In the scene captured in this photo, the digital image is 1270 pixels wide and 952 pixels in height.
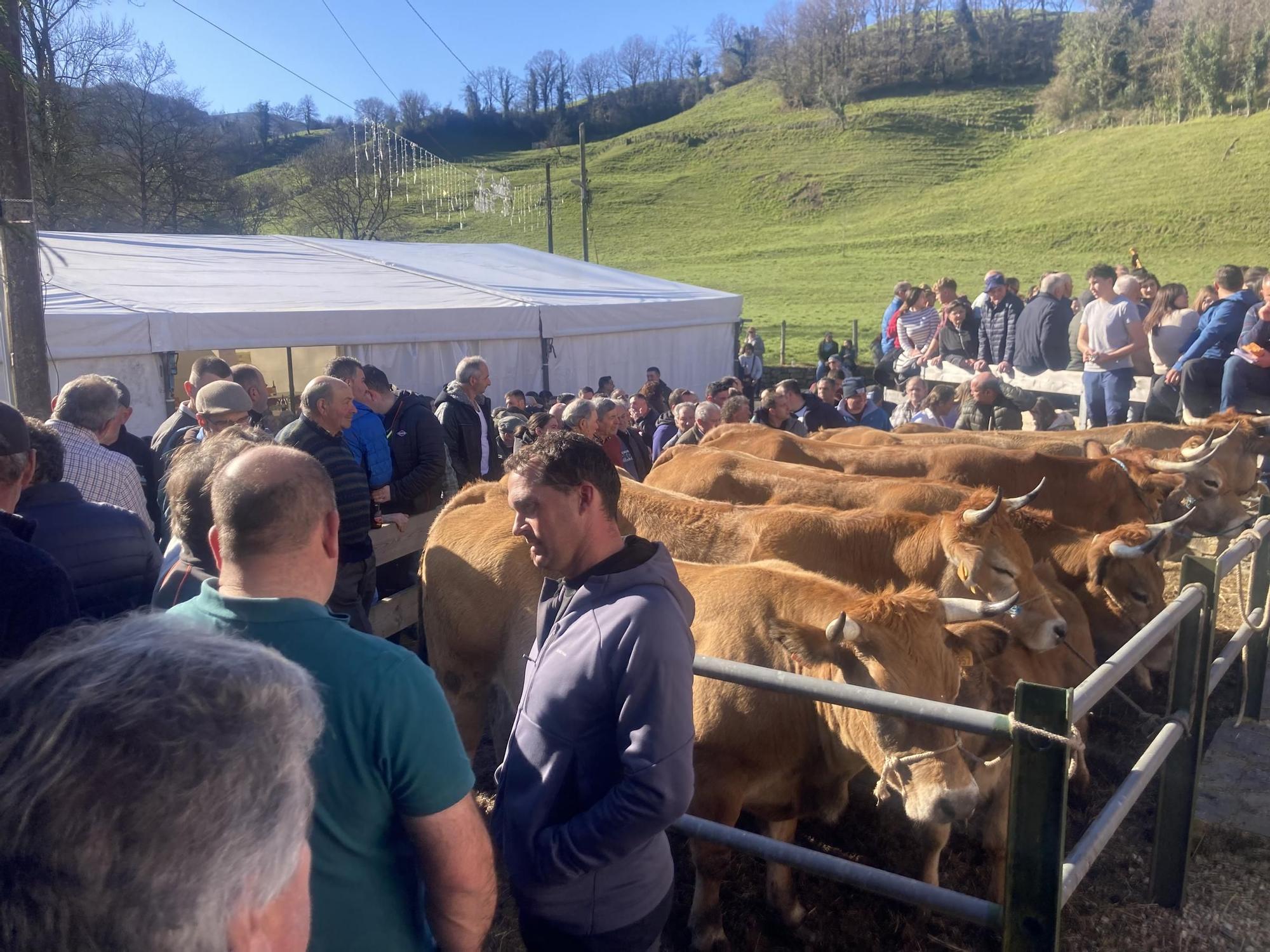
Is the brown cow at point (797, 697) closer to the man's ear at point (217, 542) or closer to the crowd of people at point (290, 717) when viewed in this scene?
the crowd of people at point (290, 717)

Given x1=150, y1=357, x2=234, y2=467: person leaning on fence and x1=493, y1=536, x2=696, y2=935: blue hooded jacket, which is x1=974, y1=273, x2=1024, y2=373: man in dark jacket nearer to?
x1=150, y1=357, x2=234, y2=467: person leaning on fence

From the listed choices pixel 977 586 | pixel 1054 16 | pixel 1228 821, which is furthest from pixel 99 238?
pixel 1054 16

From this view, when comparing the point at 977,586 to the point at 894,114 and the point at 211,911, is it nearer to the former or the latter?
the point at 211,911

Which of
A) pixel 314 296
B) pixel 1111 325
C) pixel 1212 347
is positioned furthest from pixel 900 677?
pixel 314 296

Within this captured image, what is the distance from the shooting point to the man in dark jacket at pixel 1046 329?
33.2ft

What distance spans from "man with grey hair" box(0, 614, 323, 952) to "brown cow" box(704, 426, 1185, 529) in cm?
583

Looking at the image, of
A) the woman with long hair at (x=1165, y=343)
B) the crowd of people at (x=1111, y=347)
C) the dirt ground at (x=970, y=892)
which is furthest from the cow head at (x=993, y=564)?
the woman with long hair at (x=1165, y=343)

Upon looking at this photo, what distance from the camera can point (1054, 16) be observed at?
97.2 meters

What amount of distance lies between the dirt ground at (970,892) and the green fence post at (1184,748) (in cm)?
16

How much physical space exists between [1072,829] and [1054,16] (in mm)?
114453

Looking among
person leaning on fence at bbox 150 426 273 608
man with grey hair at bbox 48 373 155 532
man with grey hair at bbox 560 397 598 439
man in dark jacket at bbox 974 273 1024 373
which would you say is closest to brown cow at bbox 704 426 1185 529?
man with grey hair at bbox 560 397 598 439

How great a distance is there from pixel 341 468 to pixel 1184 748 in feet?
12.1

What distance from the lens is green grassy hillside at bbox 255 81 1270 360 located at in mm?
39312

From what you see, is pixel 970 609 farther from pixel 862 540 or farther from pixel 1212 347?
pixel 1212 347
